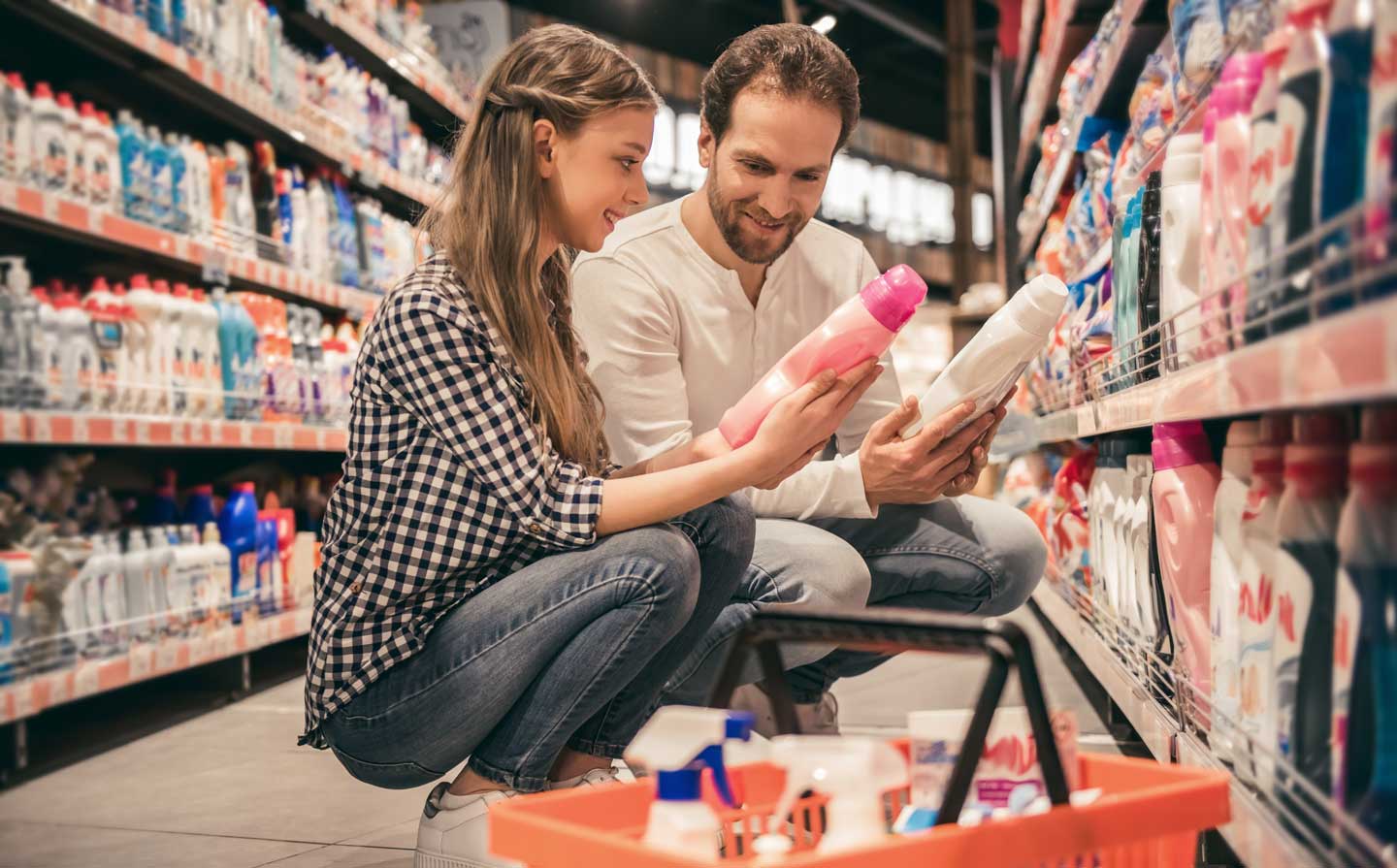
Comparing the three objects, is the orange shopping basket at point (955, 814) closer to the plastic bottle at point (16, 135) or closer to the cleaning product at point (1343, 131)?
the cleaning product at point (1343, 131)

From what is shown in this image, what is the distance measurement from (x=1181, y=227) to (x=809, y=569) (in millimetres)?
661

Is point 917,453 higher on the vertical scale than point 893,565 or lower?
higher

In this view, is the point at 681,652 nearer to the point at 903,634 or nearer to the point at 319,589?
the point at 319,589

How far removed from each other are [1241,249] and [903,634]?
476 mm

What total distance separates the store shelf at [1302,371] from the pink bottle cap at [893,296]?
333 mm

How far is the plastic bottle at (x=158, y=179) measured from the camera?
9.70 ft

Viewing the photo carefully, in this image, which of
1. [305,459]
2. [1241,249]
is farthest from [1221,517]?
[305,459]

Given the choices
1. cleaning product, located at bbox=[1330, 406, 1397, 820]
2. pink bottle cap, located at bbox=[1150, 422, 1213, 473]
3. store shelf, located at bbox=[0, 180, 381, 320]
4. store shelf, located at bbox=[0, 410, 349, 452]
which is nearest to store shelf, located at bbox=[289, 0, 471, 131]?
store shelf, located at bbox=[0, 180, 381, 320]

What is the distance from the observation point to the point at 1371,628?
820 mm

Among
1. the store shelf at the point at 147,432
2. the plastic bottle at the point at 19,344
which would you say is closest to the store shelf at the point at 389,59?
the store shelf at the point at 147,432

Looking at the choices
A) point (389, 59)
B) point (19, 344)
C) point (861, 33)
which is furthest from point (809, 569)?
point (861, 33)

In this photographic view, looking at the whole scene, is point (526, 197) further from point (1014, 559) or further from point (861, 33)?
point (861, 33)

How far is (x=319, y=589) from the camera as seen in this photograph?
5.10ft

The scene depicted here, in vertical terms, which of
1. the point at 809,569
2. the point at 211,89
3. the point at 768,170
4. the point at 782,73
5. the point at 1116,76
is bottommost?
the point at 809,569
